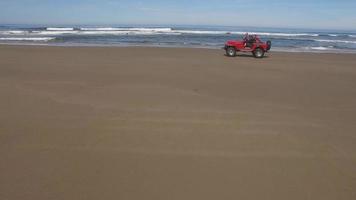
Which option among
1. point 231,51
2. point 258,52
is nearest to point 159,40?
point 231,51

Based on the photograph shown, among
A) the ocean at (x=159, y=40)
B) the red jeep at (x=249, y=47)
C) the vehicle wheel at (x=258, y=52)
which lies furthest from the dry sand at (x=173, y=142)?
the ocean at (x=159, y=40)

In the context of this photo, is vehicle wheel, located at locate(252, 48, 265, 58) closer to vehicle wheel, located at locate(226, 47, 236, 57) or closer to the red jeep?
the red jeep

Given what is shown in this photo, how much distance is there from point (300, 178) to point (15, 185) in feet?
Answer: 9.05

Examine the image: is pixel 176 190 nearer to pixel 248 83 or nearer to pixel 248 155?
pixel 248 155

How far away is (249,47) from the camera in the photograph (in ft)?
63.3

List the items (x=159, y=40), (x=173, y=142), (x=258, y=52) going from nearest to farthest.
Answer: (x=173, y=142)
(x=258, y=52)
(x=159, y=40)

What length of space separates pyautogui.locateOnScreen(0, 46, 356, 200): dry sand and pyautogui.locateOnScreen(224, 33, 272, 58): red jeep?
10.4 meters

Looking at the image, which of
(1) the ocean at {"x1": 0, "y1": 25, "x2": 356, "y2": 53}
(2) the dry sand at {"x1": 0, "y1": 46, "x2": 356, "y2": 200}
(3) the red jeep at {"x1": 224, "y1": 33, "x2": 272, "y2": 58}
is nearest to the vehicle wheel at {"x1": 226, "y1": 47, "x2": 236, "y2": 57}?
(3) the red jeep at {"x1": 224, "y1": 33, "x2": 272, "y2": 58}

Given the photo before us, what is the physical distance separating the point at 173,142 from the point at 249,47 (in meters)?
15.6

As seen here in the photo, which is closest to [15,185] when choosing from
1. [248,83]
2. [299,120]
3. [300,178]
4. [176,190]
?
[176,190]

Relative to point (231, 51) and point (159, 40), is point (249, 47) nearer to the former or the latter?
point (231, 51)

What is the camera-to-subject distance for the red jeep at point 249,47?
741 inches

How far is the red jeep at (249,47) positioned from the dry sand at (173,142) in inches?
411

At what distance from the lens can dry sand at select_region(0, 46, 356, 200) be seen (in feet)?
11.1
